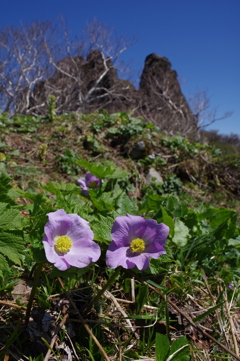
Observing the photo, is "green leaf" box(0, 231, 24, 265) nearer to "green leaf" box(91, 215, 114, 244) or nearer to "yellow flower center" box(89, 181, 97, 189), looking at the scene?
"green leaf" box(91, 215, 114, 244)

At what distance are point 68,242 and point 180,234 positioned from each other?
96cm

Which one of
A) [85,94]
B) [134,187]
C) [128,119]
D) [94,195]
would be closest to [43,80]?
[85,94]

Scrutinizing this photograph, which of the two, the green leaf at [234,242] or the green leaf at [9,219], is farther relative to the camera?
the green leaf at [234,242]

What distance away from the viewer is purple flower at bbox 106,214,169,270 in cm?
96

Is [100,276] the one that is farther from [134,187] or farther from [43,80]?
[43,80]

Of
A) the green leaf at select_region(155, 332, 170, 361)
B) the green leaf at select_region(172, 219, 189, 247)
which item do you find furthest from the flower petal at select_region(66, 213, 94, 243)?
A: the green leaf at select_region(172, 219, 189, 247)

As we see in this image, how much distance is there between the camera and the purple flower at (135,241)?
96cm

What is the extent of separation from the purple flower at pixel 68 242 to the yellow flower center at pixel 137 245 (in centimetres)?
14

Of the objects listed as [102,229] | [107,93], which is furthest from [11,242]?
[107,93]

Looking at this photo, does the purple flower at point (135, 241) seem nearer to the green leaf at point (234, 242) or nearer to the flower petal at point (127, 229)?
the flower petal at point (127, 229)

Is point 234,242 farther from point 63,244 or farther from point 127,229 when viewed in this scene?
point 63,244

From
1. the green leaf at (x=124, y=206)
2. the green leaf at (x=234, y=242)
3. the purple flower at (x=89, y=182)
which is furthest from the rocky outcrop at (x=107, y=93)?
the green leaf at (x=234, y=242)

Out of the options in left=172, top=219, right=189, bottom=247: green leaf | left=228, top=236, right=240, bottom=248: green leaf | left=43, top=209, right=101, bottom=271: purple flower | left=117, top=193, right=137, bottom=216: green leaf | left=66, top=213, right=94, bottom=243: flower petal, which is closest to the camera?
left=43, top=209, right=101, bottom=271: purple flower

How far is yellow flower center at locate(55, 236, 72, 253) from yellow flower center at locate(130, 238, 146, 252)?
242 millimetres
